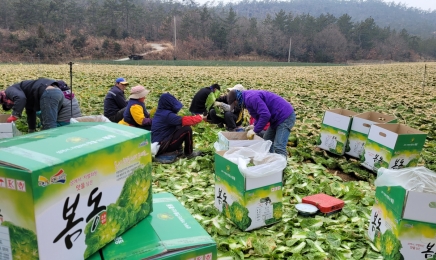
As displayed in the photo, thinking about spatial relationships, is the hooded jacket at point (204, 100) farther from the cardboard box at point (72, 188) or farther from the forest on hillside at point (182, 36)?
the forest on hillside at point (182, 36)

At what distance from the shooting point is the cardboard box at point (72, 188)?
164 centimetres

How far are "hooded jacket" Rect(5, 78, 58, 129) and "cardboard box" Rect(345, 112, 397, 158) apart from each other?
5.25 metres

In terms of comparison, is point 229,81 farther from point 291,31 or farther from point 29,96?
point 291,31

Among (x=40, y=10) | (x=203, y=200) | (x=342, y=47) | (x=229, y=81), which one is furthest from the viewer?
(x=342, y=47)

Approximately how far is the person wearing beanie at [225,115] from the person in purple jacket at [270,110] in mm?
2230

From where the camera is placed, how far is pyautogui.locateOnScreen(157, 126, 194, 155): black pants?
18.8ft

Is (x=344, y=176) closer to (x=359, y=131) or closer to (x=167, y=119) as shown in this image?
(x=359, y=131)

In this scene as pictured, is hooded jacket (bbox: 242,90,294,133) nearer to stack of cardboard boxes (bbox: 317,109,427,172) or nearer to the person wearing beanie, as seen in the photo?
stack of cardboard boxes (bbox: 317,109,427,172)

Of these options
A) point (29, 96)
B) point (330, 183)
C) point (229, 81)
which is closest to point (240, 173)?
point (330, 183)

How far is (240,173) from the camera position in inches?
136

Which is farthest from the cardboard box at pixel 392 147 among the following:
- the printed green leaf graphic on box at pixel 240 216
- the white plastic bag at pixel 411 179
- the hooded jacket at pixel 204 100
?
the hooded jacket at pixel 204 100

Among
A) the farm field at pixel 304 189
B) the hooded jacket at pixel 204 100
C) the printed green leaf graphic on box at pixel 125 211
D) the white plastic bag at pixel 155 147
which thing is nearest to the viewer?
the printed green leaf graphic on box at pixel 125 211

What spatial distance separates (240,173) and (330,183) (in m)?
1.99

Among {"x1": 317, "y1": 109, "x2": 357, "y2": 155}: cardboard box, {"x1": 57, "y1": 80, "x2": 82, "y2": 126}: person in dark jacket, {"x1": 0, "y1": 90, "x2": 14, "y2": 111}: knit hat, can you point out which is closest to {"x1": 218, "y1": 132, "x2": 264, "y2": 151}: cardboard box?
{"x1": 317, "y1": 109, "x2": 357, "y2": 155}: cardboard box
